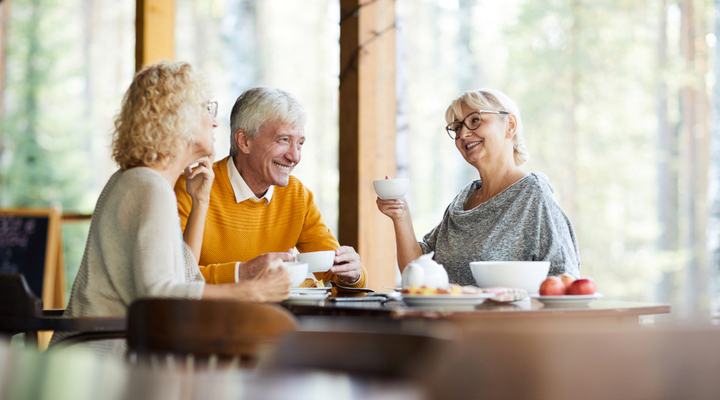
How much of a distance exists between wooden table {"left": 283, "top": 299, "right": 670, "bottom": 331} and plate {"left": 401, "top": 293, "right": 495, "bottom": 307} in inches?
1.0

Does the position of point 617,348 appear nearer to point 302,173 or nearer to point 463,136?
point 463,136

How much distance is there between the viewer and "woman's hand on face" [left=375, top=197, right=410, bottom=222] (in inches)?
83.9

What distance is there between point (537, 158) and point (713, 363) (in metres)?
9.43

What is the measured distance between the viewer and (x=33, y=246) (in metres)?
3.92

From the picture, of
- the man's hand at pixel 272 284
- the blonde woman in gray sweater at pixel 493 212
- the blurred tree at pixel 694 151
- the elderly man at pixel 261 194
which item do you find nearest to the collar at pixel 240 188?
the elderly man at pixel 261 194

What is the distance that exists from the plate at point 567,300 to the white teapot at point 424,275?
238 millimetres

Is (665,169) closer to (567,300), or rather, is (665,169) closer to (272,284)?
(567,300)

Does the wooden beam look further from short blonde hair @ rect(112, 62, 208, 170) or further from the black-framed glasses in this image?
the black-framed glasses

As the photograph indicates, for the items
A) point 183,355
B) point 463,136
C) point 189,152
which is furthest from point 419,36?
point 183,355

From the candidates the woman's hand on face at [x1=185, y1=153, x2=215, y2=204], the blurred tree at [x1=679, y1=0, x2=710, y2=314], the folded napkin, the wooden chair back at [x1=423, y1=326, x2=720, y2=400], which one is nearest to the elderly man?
the woman's hand on face at [x1=185, y1=153, x2=215, y2=204]

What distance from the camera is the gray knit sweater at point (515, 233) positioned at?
6.47ft

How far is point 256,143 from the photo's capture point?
7.61 ft

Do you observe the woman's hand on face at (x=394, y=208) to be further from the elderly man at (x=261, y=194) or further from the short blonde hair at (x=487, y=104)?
the short blonde hair at (x=487, y=104)


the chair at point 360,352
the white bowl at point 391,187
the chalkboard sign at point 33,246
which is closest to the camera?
the chair at point 360,352
